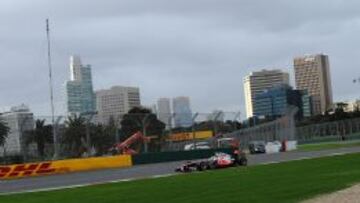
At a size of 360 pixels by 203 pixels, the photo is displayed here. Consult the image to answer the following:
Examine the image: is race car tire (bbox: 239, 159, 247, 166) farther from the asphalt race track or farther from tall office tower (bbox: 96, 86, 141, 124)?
tall office tower (bbox: 96, 86, 141, 124)

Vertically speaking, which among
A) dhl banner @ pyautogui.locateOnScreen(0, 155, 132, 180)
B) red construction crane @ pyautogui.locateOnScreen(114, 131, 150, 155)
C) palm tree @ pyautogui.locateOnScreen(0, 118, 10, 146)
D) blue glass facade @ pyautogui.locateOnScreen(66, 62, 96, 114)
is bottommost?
dhl banner @ pyautogui.locateOnScreen(0, 155, 132, 180)

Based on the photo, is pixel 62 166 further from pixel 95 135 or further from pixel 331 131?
pixel 331 131

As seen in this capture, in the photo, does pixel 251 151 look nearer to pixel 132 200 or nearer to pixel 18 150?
pixel 18 150

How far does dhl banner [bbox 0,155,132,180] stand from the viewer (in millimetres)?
48019

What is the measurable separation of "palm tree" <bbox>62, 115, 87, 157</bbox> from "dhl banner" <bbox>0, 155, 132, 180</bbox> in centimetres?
131

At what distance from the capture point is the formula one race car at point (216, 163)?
127 ft

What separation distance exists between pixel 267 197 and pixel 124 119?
1681 inches

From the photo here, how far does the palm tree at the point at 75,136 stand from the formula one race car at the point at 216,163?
46.6ft

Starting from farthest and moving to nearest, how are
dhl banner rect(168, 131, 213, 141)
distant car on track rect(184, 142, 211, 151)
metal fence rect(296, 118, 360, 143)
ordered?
1. metal fence rect(296, 118, 360, 143)
2. distant car on track rect(184, 142, 211, 151)
3. dhl banner rect(168, 131, 213, 141)

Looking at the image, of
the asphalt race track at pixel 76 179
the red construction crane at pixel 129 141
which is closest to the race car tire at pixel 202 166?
the asphalt race track at pixel 76 179

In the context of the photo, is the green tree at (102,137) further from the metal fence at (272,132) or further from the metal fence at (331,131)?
the metal fence at (331,131)

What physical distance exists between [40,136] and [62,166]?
2659mm

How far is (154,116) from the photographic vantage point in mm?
61375

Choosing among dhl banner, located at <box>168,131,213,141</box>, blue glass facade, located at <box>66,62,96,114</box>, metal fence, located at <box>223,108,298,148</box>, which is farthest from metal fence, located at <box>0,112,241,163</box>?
blue glass facade, located at <box>66,62,96,114</box>
